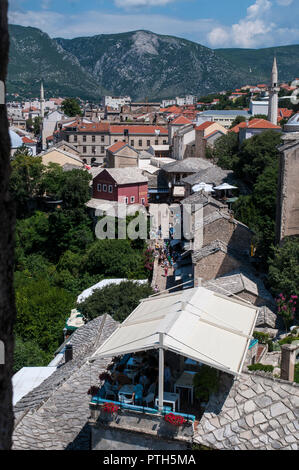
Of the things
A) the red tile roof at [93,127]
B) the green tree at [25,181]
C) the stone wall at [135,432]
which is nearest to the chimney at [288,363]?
the stone wall at [135,432]

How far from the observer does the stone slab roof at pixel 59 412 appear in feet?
35.4

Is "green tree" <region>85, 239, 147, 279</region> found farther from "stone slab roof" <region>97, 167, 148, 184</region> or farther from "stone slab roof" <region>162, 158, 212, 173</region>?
"stone slab roof" <region>162, 158, 212, 173</region>

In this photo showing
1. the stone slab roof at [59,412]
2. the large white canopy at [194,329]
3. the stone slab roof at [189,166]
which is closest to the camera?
the large white canopy at [194,329]

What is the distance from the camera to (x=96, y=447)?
30.4 feet

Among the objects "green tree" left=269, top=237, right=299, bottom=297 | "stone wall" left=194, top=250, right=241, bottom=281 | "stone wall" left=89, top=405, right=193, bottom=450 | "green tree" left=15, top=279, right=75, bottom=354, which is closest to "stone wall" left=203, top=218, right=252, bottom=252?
"stone wall" left=194, top=250, right=241, bottom=281

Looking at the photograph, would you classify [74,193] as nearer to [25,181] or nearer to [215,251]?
[25,181]

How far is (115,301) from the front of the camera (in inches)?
861

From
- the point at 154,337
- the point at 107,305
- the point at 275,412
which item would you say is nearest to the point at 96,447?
the point at 154,337

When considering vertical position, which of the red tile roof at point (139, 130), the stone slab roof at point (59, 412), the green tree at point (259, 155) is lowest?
the stone slab roof at point (59, 412)

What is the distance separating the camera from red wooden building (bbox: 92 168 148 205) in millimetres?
38281

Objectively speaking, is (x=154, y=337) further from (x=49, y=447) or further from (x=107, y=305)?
(x=107, y=305)

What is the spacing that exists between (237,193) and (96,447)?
2737 cm

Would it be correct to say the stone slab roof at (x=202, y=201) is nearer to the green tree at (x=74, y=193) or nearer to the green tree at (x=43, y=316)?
the green tree at (x=74, y=193)
